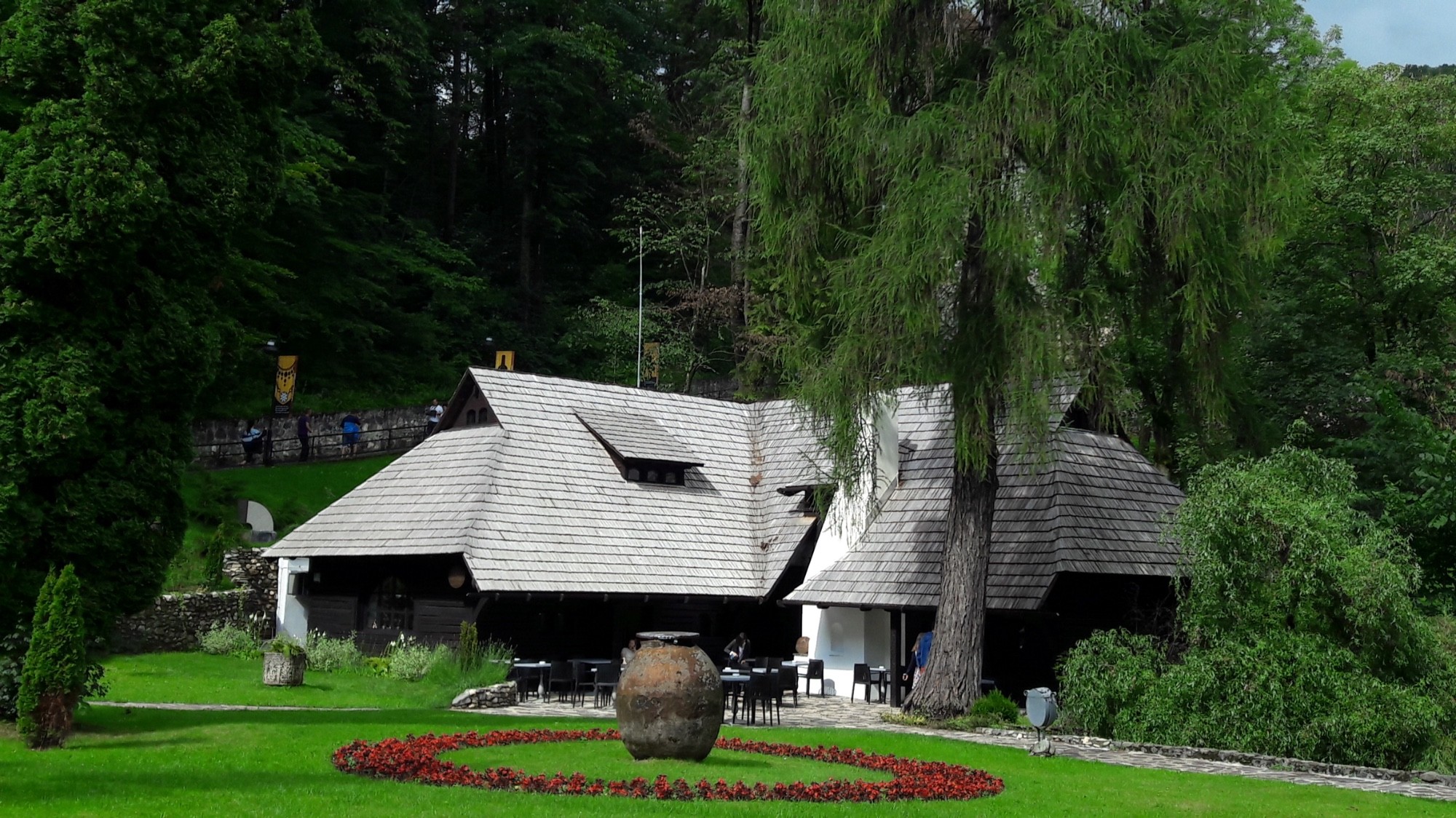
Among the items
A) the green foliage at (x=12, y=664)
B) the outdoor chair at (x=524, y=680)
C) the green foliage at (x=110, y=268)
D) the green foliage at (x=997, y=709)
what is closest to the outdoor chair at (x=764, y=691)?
the green foliage at (x=997, y=709)

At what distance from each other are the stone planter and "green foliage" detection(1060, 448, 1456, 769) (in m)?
11.9

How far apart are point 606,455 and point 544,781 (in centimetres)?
1581

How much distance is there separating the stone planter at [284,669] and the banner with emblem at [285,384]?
1307 centimetres

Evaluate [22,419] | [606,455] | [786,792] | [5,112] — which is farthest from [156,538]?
[606,455]

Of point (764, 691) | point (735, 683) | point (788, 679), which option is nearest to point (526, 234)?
point (788, 679)

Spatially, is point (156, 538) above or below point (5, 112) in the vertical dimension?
below

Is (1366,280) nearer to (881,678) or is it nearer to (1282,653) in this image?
(881,678)

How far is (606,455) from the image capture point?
27.4m

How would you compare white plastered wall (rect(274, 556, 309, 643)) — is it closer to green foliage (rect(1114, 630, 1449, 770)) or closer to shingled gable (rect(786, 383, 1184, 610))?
shingled gable (rect(786, 383, 1184, 610))

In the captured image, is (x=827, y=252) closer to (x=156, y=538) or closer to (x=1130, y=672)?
(x=1130, y=672)

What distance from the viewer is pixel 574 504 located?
83.5 feet

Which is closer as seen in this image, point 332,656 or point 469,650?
point 469,650

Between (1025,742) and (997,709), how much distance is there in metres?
1.58

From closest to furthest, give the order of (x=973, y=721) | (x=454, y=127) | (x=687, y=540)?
1. (x=973, y=721)
2. (x=687, y=540)
3. (x=454, y=127)
